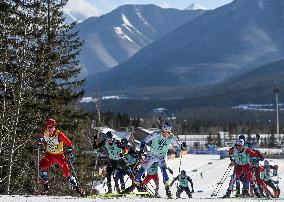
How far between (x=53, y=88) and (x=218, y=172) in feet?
166

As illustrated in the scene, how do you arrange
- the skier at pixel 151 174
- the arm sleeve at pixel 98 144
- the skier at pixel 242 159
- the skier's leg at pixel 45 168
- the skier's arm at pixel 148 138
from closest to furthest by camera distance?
the skier's leg at pixel 45 168
the skier's arm at pixel 148 138
the skier at pixel 151 174
the arm sleeve at pixel 98 144
the skier at pixel 242 159

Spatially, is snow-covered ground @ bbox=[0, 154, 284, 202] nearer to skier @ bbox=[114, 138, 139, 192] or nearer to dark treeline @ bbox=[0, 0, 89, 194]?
skier @ bbox=[114, 138, 139, 192]

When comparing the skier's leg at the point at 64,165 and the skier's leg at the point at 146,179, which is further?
the skier's leg at the point at 146,179

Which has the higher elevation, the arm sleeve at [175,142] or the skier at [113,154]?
the arm sleeve at [175,142]

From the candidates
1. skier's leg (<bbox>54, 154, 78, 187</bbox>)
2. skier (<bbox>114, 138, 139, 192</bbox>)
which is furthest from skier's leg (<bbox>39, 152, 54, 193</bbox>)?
skier (<bbox>114, 138, 139, 192</bbox>)

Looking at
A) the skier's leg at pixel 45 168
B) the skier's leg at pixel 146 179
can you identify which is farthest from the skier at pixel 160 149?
the skier's leg at pixel 45 168

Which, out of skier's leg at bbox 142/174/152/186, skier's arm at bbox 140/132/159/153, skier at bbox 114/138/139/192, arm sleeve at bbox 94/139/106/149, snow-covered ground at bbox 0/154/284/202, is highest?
skier's arm at bbox 140/132/159/153

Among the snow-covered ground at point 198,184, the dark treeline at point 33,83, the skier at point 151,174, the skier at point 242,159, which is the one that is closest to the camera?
the snow-covered ground at point 198,184

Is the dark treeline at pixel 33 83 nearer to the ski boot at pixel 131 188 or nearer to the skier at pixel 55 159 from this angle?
the skier at pixel 55 159

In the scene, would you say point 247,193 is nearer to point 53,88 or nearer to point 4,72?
point 4,72

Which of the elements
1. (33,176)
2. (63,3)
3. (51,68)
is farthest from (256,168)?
(63,3)

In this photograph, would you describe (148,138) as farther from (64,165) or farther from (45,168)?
(45,168)

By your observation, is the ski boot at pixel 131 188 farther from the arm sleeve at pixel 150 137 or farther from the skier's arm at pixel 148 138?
the arm sleeve at pixel 150 137

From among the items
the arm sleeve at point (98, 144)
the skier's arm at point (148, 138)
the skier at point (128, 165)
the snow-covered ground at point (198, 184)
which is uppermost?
the skier's arm at point (148, 138)
